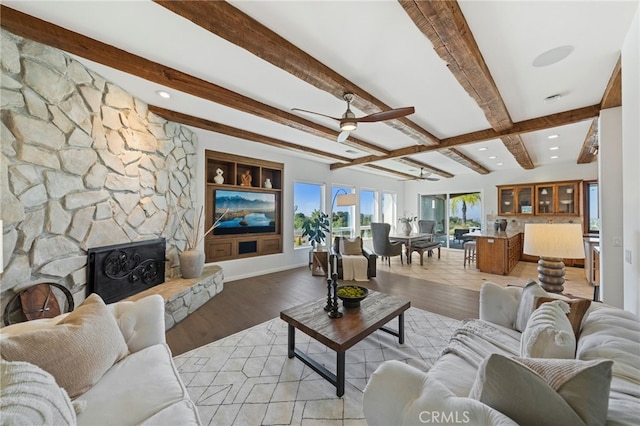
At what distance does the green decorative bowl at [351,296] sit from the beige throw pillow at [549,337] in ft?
3.81

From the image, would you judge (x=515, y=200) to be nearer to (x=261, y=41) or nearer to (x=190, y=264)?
(x=261, y=41)

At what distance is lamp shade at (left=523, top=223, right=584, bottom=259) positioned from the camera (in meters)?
2.06

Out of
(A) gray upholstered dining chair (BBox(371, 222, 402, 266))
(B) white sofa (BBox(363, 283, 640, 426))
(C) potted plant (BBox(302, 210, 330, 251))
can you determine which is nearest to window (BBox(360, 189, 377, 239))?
(A) gray upholstered dining chair (BBox(371, 222, 402, 266))

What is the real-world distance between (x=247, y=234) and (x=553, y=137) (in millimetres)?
5934

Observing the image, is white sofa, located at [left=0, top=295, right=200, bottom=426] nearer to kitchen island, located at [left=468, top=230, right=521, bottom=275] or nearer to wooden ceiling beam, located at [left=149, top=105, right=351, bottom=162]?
wooden ceiling beam, located at [left=149, top=105, right=351, bottom=162]

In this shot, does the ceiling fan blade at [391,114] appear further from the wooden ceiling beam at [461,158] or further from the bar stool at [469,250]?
the bar stool at [469,250]

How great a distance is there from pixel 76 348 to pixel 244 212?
381 cm

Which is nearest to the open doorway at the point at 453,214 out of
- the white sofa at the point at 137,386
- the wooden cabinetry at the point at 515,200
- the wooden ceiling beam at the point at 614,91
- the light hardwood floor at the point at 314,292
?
the wooden cabinetry at the point at 515,200

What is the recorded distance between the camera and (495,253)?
515 cm

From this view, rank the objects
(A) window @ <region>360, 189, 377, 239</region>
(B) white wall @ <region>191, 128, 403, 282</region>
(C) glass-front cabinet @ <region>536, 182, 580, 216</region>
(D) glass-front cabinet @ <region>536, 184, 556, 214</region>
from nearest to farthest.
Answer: (B) white wall @ <region>191, 128, 403, 282</region>
(C) glass-front cabinet @ <region>536, 182, 580, 216</region>
(D) glass-front cabinet @ <region>536, 184, 556, 214</region>
(A) window @ <region>360, 189, 377, 239</region>

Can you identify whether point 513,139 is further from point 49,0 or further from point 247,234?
point 49,0

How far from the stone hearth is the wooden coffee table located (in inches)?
60.7

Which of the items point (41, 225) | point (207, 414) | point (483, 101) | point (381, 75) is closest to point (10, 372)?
point (207, 414)

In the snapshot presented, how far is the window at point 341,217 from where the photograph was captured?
679 centimetres
